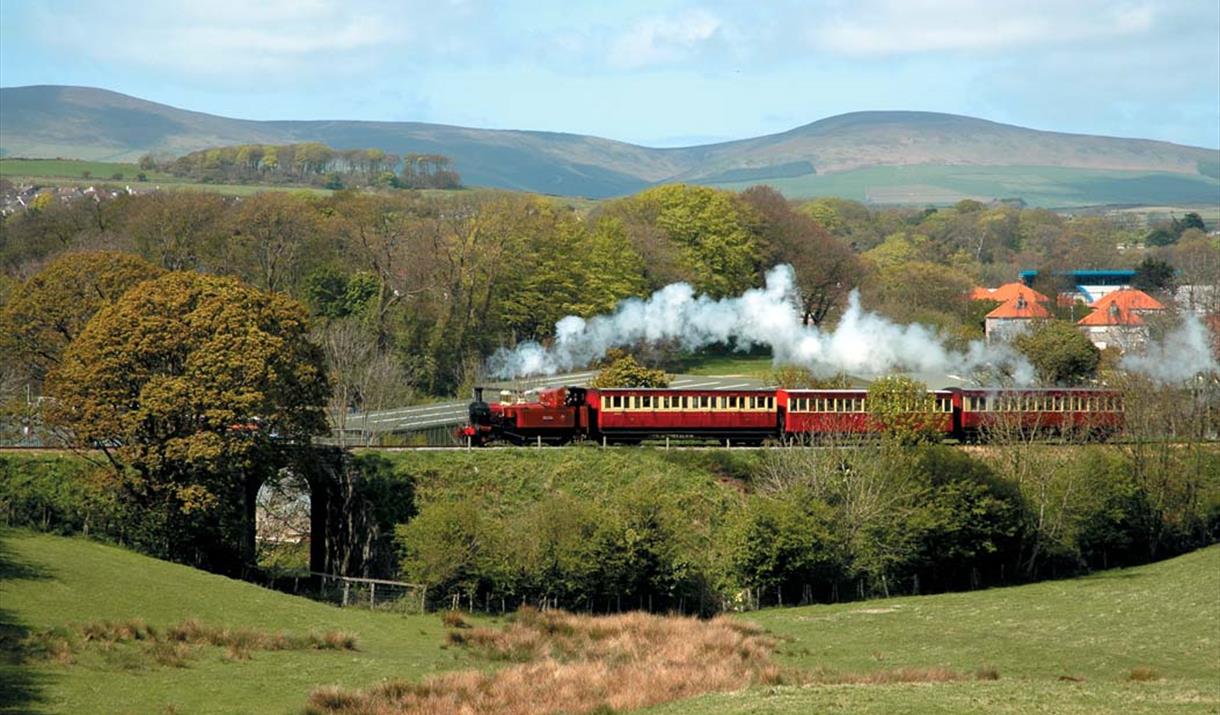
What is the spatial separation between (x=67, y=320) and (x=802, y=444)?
31001 millimetres

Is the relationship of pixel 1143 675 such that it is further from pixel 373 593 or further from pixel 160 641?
pixel 373 593

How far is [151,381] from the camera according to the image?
56.2 meters

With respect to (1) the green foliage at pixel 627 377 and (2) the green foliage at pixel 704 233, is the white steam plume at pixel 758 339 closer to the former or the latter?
(1) the green foliage at pixel 627 377

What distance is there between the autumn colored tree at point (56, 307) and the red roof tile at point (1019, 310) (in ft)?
239

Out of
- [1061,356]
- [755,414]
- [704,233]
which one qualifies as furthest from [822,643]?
[704,233]

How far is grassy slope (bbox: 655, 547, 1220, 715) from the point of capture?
105 ft

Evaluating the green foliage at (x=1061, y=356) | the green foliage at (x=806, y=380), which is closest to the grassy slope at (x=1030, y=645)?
the green foliage at (x=806, y=380)

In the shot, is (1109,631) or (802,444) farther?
(802,444)

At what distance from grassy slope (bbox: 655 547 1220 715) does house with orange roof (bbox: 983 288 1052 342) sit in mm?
48279

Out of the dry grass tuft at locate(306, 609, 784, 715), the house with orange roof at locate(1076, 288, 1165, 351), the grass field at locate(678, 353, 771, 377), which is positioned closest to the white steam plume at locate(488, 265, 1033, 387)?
the grass field at locate(678, 353, 771, 377)

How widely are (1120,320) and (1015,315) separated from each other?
893 centimetres

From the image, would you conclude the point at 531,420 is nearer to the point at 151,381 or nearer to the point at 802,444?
the point at 802,444

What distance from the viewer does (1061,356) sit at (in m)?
88.3

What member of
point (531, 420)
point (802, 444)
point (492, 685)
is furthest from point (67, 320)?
point (492, 685)
